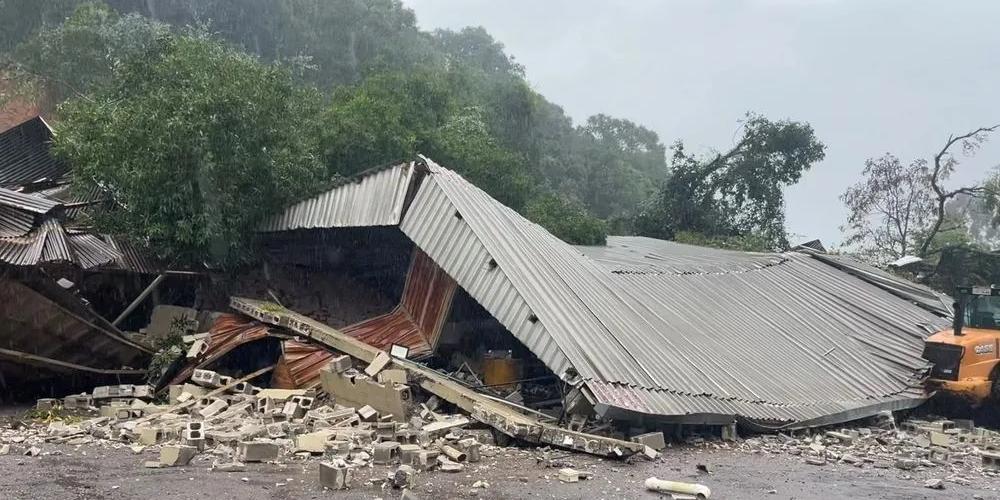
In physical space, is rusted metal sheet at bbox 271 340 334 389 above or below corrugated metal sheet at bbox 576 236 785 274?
below

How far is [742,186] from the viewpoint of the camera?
3281cm

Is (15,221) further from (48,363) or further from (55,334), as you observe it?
(48,363)

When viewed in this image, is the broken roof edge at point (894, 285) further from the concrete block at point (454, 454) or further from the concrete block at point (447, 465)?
the concrete block at point (447, 465)

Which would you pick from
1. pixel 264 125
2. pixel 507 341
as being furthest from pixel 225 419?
pixel 264 125

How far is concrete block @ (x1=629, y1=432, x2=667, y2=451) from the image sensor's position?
9.44 meters

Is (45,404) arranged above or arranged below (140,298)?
below

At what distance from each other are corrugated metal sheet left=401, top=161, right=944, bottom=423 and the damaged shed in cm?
3

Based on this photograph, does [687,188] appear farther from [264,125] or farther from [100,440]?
[100,440]

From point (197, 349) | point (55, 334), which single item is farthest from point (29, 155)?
point (197, 349)

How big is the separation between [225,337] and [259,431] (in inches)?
143

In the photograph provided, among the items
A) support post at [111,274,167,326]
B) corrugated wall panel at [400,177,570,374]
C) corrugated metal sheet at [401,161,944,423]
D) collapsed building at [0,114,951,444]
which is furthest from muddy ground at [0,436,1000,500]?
support post at [111,274,167,326]

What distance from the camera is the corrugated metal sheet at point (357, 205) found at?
12945 mm

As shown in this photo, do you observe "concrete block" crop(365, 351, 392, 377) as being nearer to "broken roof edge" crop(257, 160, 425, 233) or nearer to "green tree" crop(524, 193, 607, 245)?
"broken roof edge" crop(257, 160, 425, 233)

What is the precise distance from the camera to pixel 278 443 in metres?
8.72
